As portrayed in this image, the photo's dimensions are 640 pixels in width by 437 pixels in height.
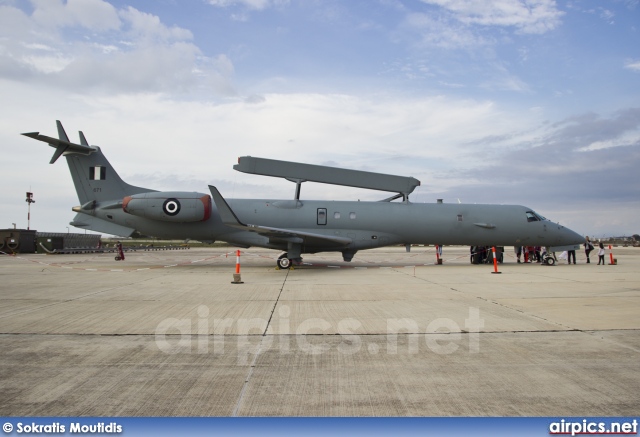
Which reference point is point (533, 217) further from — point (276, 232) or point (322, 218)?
point (276, 232)

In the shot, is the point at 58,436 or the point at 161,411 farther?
the point at 161,411

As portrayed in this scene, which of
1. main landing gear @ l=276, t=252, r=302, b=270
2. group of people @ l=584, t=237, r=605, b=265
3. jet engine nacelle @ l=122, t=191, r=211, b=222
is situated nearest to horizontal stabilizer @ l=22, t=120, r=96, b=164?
jet engine nacelle @ l=122, t=191, r=211, b=222

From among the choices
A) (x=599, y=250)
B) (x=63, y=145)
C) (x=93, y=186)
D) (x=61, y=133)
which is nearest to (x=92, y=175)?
(x=93, y=186)

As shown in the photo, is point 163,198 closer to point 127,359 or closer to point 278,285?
point 278,285

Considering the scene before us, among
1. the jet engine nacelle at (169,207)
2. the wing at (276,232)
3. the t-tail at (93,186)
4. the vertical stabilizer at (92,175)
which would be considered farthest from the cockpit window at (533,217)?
the vertical stabilizer at (92,175)

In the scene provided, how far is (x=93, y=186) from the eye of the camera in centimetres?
2066

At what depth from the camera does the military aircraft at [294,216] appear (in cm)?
1962

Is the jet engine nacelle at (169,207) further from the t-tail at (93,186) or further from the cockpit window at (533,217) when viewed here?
the cockpit window at (533,217)

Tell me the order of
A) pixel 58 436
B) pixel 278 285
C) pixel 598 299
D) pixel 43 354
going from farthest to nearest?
pixel 278 285, pixel 598 299, pixel 43 354, pixel 58 436

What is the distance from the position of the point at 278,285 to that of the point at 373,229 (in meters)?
8.44

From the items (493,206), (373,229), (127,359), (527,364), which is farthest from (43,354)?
(493,206)

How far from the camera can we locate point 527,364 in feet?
16.2

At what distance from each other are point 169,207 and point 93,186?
4.00 meters

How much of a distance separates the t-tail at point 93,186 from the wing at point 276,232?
5424mm
